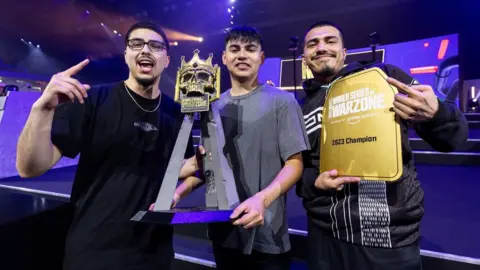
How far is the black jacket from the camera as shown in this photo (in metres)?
0.78

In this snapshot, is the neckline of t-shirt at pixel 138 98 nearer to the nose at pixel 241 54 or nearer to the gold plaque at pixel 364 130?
the nose at pixel 241 54

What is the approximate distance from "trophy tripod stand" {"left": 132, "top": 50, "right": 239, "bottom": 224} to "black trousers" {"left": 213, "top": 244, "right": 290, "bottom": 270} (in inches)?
10.2

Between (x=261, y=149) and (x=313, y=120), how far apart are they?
0.22 m

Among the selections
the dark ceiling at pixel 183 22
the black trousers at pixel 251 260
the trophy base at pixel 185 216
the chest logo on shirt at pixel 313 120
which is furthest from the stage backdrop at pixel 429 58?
the trophy base at pixel 185 216

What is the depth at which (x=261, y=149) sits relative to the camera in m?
0.98

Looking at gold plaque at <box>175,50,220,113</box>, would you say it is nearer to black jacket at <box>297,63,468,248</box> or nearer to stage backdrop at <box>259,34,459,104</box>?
black jacket at <box>297,63,468,248</box>

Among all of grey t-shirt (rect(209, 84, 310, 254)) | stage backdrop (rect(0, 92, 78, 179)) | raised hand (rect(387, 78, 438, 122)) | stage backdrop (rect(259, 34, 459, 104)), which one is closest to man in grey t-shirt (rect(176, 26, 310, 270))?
grey t-shirt (rect(209, 84, 310, 254))

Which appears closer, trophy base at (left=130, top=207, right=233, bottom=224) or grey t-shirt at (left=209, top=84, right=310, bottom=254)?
trophy base at (left=130, top=207, right=233, bottom=224)

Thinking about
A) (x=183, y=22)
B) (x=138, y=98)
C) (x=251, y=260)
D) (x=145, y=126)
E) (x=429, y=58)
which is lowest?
(x=251, y=260)

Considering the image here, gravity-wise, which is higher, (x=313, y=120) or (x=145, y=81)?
(x=145, y=81)

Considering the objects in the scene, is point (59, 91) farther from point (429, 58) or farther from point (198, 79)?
point (429, 58)

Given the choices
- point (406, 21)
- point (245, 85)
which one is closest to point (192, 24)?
point (406, 21)

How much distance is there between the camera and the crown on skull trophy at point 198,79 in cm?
80

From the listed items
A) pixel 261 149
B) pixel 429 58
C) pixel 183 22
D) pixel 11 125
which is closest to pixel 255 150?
pixel 261 149
